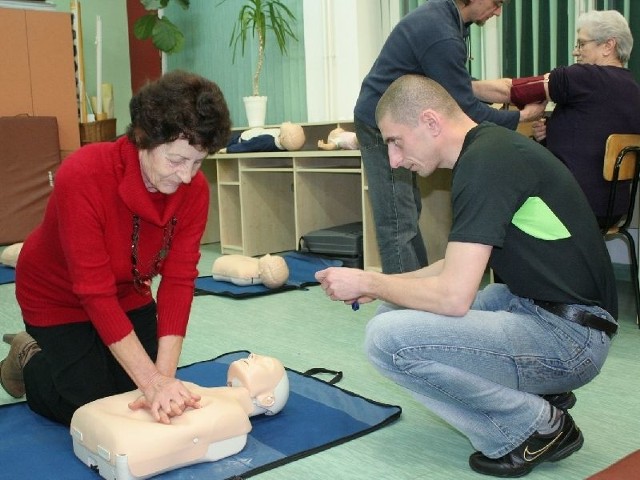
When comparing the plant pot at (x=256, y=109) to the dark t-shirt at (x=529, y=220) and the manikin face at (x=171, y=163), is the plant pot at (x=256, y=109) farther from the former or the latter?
the dark t-shirt at (x=529, y=220)

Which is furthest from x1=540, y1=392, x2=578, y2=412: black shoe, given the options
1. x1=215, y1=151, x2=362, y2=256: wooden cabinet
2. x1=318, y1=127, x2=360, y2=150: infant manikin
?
x1=215, y1=151, x2=362, y2=256: wooden cabinet

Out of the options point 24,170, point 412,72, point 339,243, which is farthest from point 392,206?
point 24,170

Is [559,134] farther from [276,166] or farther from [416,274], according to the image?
[276,166]

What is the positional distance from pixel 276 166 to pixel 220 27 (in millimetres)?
1621

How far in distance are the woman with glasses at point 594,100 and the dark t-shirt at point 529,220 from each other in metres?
1.22

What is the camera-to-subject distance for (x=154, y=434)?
157 centimetres

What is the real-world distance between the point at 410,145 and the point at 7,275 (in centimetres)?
329

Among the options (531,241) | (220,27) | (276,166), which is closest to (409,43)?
(531,241)

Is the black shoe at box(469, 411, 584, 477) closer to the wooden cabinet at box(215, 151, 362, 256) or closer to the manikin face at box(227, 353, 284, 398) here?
the manikin face at box(227, 353, 284, 398)

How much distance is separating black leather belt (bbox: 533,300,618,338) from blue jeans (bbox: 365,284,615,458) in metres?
0.01

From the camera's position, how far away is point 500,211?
145cm

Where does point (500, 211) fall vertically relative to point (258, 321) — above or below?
above

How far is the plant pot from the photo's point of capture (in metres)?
5.05

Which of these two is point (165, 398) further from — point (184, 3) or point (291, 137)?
point (184, 3)
